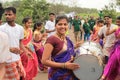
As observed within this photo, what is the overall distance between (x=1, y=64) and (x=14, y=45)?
294 centimetres

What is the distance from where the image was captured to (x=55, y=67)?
14.6 ft

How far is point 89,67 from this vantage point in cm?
508

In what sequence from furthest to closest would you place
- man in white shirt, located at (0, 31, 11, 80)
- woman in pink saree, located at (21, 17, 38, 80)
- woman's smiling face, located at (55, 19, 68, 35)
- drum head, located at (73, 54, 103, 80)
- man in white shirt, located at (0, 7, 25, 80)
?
1. woman in pink saree, located at (21, 17, 38, 80)
2. man in white shirt, located at (0, 7, 25, 80)
3. drum head, located at (73, 54, 103, 80)
4. woman's smiling face, located at (55, 19, 68, 35)
5. man in white shirt, located at (0, 31, 11, 80)

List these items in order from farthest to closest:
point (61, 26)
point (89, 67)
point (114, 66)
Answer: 1. point (89, 67)
2. point (114, 66)
3. point (61, 26)

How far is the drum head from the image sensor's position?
4945 mm

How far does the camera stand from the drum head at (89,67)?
4.95 m

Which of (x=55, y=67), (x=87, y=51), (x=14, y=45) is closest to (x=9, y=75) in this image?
(x=14, y=45)

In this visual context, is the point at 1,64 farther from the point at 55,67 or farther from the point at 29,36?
the point at 29,36

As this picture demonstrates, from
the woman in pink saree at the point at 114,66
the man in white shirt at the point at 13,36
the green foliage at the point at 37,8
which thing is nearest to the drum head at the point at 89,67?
the woman in pink saree at the point at 114,66

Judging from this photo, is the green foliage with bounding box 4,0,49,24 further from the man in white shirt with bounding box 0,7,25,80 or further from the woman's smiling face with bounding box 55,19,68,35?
the woman's smiling face with bounding box 55,19,68,35

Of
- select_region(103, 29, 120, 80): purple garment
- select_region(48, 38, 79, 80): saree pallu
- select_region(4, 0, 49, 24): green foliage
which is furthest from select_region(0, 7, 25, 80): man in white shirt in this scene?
select_region(4, 0, 49, 24): green foliage

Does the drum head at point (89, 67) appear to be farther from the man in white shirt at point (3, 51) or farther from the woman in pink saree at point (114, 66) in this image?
the man in white shirt at point (3, 51)

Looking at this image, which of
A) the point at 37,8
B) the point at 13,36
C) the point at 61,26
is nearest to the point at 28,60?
the point at 13,36

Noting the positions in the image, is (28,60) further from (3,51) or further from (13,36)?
(3,51)
